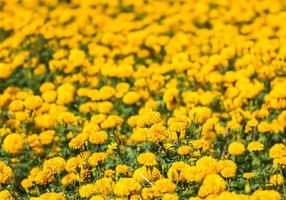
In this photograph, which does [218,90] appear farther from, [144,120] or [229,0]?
[229,0]

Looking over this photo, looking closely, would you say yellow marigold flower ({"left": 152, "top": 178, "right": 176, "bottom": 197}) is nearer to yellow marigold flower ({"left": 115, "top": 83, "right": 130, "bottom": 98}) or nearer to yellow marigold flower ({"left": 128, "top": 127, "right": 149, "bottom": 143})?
yellow marigold flower ({"left": 128, "top": 127, "right": 149, "bottom": 143})

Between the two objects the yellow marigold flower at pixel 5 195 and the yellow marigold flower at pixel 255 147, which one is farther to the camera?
the yellow marigold flower at pixel 255 147

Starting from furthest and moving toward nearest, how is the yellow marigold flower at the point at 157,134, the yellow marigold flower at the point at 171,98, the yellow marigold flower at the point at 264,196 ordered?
the yellow marigold flower at the point at 171,98
the yellow marigold flower at the point at 157,134
the yellow marigold flower at the point at 264,196

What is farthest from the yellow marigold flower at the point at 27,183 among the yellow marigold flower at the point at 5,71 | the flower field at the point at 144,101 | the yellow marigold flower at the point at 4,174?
the yellow marigold flower at the point at 5,71

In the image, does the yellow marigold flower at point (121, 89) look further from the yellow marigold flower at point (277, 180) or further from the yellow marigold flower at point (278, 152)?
the yellow marigold flower at point (277, 180)

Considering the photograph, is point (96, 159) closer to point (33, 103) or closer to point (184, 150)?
point (184, 150)

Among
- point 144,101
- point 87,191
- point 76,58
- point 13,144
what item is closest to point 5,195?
point 87,191

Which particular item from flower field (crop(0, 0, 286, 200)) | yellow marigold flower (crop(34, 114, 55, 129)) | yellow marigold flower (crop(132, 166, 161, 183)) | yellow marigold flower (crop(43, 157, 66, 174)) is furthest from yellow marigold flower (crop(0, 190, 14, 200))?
yellow marigold flower (crop(34, 114, 55, 129))
